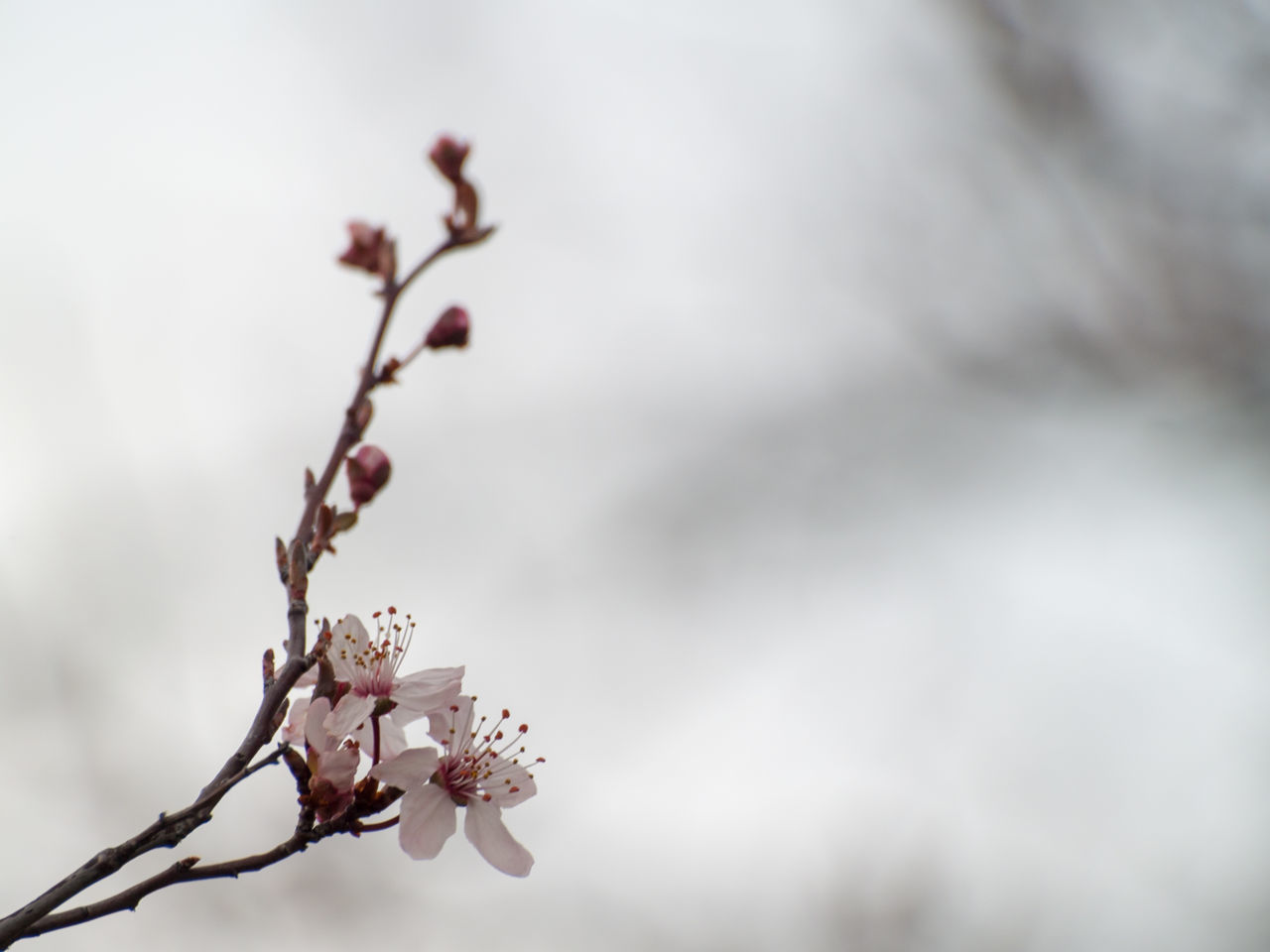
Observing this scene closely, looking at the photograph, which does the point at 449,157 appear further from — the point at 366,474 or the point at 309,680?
the point at 309,680

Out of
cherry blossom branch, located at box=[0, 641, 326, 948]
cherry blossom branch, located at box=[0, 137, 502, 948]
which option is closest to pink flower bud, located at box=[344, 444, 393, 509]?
cherry blossom branch, located at box=[0, 137, 502, 948]

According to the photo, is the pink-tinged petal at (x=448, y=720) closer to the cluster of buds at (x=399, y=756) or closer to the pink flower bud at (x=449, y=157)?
the cluster of buds at (x=399, y=756)

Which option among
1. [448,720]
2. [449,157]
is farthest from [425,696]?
[449,157]

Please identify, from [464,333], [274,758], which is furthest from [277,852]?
[464,333]

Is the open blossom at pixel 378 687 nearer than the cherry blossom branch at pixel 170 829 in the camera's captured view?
No

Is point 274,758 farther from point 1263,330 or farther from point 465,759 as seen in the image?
point 1263,330

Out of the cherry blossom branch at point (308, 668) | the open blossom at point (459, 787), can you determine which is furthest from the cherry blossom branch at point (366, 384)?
the open blossom at point (459, 787)

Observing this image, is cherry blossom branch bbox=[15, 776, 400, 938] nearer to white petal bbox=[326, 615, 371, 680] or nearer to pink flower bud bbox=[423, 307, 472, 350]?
white petal bbox=[326, 615, 371, 680]
